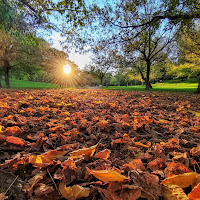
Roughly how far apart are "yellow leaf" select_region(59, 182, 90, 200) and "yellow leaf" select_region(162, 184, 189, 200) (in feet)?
1.47

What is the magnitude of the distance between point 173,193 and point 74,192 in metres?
0.56

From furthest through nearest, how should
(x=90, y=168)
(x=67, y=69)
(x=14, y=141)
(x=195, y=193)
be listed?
(x=67, y=69) < (x=14, y=141) < (x=90, y=168) < (x=195, y=193)

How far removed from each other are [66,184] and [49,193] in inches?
4.1

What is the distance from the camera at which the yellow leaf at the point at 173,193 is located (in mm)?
724

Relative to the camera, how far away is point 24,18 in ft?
23.0

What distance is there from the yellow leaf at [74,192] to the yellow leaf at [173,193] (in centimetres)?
45

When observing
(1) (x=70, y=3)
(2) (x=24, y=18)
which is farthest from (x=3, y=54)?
(1) (x=70, y=3)

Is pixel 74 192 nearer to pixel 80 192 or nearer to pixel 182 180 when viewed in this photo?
pixel 80 192

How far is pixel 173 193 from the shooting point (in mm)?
752

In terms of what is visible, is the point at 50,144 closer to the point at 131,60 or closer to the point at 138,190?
the point at 138,190

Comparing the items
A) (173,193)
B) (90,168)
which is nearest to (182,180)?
(173,193)

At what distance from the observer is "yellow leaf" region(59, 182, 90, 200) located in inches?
29.0

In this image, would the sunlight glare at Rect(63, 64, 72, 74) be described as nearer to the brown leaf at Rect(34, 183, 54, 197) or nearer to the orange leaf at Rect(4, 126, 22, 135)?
the orange leaf at Rect(4, 126, 22, 135)

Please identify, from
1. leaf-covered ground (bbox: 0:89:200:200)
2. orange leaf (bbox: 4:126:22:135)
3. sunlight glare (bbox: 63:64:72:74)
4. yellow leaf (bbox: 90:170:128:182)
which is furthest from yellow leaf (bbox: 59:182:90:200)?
sunlight glare (bbox: 63:64:72:74)
